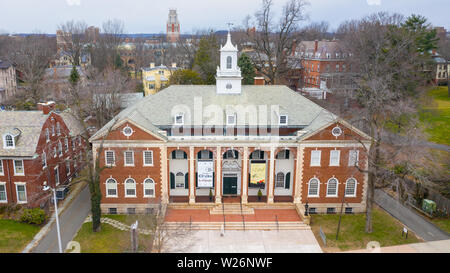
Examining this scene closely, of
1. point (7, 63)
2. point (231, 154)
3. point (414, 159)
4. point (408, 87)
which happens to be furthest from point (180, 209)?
point (7, 63)

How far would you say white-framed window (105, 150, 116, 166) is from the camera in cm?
3596

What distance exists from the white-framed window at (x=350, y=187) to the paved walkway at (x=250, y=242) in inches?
282

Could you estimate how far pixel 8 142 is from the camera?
117ft

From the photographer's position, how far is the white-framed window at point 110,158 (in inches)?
1416

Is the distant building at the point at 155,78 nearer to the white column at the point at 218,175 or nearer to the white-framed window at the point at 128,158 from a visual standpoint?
the white-framed window at the point at 128,158

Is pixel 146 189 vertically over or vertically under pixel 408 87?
under

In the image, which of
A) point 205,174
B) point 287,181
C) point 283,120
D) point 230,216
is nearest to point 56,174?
point 205,174

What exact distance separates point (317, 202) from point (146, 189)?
59.1 ft

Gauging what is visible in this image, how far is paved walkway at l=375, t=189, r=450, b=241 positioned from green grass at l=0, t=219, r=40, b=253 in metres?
34.9

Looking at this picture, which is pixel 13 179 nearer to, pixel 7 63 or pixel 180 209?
pixel 180 209

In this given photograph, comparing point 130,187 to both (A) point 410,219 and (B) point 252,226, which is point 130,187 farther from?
(A) point 410,219

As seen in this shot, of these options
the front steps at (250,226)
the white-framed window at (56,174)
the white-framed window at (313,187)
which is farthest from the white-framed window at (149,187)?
the white-framed window at (313,187)

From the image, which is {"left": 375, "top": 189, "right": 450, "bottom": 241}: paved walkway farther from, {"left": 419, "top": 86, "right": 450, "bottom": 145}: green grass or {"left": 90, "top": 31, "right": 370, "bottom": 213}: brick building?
{"left": 419, "top": 86, "right": 450, "bottom": 145}: green grass

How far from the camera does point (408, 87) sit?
57844 mm
